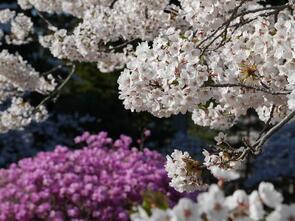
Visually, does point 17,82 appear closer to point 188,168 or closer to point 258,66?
point 188,168

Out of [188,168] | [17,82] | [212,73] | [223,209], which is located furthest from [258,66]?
[17,82]

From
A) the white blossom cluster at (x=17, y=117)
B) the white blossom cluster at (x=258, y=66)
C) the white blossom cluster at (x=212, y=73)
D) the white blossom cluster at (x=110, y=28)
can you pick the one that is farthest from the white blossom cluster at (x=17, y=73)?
the white blossom cluster at (x=258, y=66)

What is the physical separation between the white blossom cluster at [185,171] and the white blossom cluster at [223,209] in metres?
1.74

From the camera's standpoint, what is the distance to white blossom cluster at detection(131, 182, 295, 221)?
172 centimetres

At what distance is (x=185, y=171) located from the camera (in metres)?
3.62

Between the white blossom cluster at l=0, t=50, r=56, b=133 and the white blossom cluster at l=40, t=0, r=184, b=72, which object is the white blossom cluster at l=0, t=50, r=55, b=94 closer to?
the white blossom cluster at l=0, t=50, r=56, b=133

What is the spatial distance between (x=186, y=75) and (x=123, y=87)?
43 centimetres

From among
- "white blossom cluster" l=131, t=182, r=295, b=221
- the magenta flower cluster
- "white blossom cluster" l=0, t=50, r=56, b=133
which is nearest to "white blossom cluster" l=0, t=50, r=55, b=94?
"white blossom cluster" l=0, t=50, r=56, b=133

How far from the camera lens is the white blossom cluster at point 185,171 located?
3.60m

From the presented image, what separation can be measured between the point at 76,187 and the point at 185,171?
345cm

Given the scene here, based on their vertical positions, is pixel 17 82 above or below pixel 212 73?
above

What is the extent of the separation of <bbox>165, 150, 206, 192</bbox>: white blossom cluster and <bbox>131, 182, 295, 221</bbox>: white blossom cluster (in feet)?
5.71

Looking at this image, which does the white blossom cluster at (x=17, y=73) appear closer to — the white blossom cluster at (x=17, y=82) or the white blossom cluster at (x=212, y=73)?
the white blossom cluster at (x=17, y=82)

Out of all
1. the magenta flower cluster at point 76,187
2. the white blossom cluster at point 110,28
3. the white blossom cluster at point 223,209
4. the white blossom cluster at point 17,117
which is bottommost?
the white blossom cluster at point 223,209
